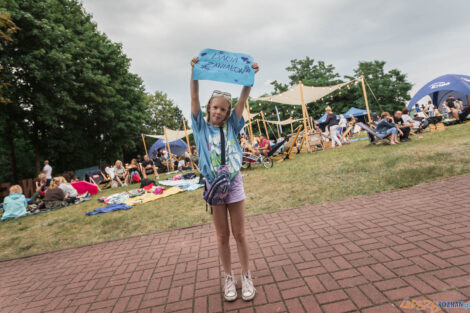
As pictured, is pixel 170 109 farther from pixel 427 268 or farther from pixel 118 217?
pixel 427 268

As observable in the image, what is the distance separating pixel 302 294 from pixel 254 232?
167 centimetres

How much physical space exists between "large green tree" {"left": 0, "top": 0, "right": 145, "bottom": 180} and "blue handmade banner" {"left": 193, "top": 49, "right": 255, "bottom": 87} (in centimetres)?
1410

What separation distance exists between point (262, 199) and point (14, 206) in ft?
25.3

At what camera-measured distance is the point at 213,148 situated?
2180 mm

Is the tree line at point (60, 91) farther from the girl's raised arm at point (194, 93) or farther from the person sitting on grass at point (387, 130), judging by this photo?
the person sitting on grass at point (387, 130)

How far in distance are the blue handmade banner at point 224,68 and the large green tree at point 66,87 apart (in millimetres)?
14102

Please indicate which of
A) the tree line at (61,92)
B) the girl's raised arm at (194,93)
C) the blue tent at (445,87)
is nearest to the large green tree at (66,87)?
the tree line at (61,92)

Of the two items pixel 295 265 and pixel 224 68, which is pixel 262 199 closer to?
pixel 295 265

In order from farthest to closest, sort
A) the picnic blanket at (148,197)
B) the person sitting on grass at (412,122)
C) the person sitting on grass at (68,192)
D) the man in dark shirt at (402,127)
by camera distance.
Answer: the person sitting on grass at (412,122), the man in dark shirt at (402,127), the person sitting on grass at (68,192), the picnic blanket at (148,197)

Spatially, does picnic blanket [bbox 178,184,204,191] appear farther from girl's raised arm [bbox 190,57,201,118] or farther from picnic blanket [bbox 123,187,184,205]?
girl's raised arm [bbox 190,57,201,118]

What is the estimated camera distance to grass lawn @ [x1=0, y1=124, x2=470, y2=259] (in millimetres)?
4996

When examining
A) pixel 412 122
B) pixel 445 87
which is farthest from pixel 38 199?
pixel 445 87

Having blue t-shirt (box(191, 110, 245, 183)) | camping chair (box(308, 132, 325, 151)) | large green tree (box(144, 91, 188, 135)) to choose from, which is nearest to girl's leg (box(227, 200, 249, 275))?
blue t-shirt (box(191, 110, 245, 183))

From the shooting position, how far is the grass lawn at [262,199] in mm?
4996
